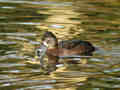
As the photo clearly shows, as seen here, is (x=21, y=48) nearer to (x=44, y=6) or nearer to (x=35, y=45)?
(x=35, y=45)

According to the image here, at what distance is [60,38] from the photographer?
1309 centimetres

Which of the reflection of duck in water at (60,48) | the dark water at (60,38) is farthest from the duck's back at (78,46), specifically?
the dark water at (60,38)

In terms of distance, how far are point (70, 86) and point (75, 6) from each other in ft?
24.8

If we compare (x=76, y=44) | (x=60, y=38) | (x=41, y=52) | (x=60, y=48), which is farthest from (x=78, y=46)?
(x=60, y=38)

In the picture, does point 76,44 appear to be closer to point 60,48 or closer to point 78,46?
point 78,46

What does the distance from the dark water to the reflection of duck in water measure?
0.23 meters

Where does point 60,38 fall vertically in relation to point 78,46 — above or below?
above

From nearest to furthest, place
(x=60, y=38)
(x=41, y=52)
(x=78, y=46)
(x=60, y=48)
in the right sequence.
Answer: (x=41, y=52) → (x=78, y=46) → (x=60, y=48) → (x=60, y=38)

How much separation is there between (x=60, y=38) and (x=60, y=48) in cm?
81

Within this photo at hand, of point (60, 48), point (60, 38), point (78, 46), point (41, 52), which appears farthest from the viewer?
point (60, 38)

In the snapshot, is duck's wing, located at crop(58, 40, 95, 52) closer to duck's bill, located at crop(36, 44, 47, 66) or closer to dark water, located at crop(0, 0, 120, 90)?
dark water, located at crop(0, 0, 120, 90)

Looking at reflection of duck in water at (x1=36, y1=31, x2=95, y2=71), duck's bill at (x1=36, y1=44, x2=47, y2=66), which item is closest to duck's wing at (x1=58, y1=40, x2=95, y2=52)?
reflection of duck in water at (x1=36, y1=31, x2=95, y2=71)

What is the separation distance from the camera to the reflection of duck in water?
1191 cm

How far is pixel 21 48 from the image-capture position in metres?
11.7
